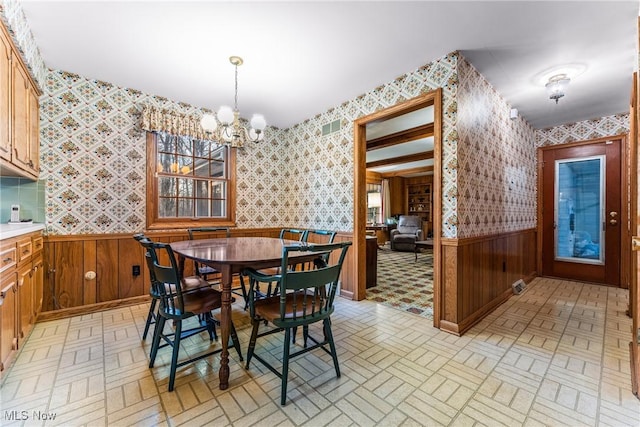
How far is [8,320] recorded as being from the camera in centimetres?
177

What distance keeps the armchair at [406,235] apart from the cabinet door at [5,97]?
7.23m

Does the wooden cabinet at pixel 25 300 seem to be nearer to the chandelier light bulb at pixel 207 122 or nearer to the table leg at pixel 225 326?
the table leg at pixel 225 326

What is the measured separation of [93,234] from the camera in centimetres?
299

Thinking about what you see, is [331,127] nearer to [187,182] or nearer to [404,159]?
[187,182]

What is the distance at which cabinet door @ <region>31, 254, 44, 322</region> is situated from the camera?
2.38 metres

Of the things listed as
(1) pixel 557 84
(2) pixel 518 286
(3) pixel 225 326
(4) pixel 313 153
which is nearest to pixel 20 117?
(3) pixel 225 326

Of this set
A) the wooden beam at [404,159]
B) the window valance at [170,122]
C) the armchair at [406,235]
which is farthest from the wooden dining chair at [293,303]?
the armchair at [406,235]

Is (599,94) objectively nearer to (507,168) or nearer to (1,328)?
(507,168)

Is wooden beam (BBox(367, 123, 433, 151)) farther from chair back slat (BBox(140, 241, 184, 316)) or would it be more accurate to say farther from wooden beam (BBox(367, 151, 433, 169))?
chair back slat (BBox(140, 241, 184, 316))

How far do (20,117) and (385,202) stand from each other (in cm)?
871

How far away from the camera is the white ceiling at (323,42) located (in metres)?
1.97

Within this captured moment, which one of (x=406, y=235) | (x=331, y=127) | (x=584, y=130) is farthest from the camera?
(x=406, y=235)

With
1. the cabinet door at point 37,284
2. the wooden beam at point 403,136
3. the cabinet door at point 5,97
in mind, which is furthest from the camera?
the wooden beam at point 403,136

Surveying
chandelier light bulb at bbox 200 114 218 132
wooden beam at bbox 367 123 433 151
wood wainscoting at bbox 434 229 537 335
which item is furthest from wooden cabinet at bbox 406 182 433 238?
chandelier light bulb at bbox 200 114 218 132
